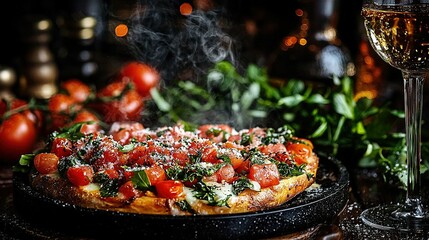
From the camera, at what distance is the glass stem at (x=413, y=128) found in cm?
220

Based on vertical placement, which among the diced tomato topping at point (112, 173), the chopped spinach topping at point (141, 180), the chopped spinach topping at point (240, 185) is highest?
the chopped spinach topping at point (141, 180)

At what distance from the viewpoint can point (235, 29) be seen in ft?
16.8

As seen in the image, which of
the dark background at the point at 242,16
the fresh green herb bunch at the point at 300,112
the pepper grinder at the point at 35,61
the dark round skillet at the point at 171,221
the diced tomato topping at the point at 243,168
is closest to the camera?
the dark round skillet at the point at 171,221

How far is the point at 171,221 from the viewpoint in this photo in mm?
1937

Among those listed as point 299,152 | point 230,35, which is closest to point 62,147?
point 299,152

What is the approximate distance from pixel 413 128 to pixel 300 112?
3.13 feet

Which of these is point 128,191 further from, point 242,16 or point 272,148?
point 242,16

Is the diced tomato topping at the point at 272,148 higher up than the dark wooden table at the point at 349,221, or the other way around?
the diced tomato topping at the point at 272,148

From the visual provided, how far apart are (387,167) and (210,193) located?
92cm

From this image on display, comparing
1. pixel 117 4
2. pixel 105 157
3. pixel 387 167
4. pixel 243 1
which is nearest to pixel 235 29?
pixel 243 1

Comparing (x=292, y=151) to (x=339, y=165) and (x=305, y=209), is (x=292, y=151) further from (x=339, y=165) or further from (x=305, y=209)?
(x=305, y=209)

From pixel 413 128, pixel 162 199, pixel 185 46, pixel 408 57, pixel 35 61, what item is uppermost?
pixel 408 57

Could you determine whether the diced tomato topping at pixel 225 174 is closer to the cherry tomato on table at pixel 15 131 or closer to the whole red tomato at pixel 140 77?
the cherry tomato on table at pixel 15 131

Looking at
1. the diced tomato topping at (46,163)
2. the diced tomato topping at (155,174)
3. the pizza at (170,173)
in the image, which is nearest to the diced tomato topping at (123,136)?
the pizza at (170,173)
